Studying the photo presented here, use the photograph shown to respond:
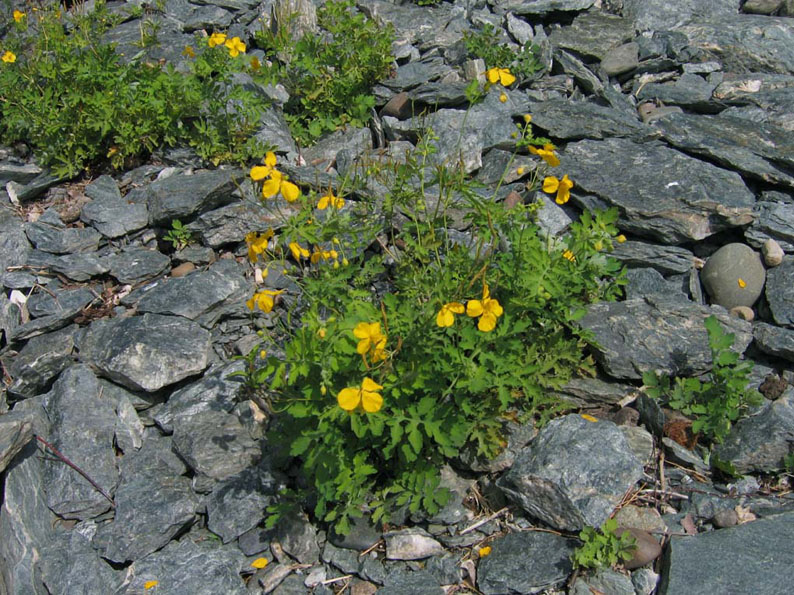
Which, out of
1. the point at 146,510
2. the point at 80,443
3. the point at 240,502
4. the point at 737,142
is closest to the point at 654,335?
the point at 737,142

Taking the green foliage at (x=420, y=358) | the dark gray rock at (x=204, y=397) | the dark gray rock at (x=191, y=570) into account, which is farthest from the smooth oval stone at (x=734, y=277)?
the dark gray rock at (x=191, y=570)

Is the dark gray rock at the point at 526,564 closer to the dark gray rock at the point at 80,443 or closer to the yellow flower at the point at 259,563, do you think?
the yellow flower at the point at 259,563

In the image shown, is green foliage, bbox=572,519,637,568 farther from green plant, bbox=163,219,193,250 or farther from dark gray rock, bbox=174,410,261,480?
green plant, bbox=163,219,193,250

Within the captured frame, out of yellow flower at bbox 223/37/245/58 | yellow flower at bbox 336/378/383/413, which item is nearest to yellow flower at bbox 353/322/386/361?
yellow flower at bbox 336/378/383/413

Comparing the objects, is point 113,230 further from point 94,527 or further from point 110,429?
point 94,527

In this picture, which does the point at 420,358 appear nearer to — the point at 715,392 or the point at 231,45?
the point at 715,392

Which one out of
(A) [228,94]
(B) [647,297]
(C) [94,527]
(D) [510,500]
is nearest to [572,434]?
(D) [510,500]
